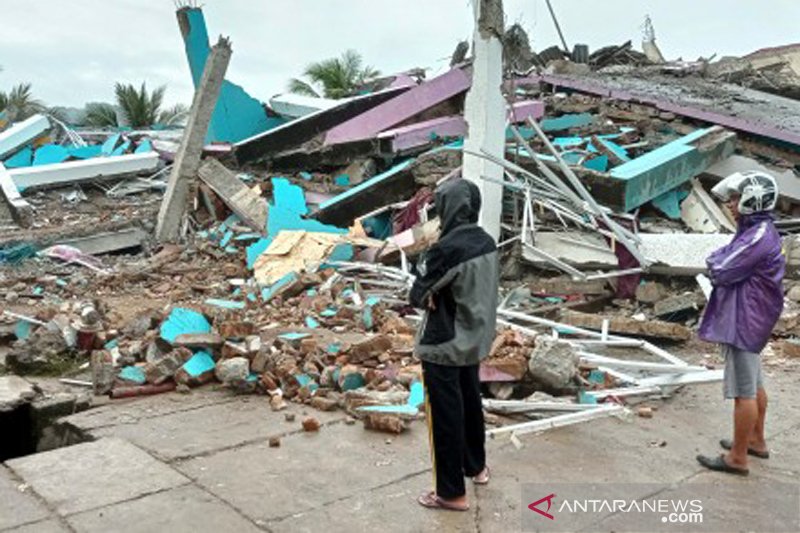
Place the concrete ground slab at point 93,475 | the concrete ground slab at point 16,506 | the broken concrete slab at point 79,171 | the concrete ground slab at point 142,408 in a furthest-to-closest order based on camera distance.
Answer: the broken concrete slab at point 79,171 < the concrete ground slab at point 142,408 < the concrete ground slab at point 93,475 < the concrete ground slab at point 16,506

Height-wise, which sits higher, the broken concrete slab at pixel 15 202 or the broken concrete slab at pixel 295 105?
the broken concrete slab at pixel 295 105

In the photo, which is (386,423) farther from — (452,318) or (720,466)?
(720,466)

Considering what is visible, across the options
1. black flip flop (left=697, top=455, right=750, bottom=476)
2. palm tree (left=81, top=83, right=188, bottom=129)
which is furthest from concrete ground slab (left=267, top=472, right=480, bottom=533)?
palm tree (left=81, top=83, right=188, bottom=129)

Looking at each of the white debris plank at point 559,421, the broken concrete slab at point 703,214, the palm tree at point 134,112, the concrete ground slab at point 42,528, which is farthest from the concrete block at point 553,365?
the palm tree at point 134,112

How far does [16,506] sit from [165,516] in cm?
75

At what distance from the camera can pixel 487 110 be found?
8672 mm

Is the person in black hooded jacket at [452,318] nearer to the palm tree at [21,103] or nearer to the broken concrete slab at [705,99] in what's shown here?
the broken concrete slab at [705,99]

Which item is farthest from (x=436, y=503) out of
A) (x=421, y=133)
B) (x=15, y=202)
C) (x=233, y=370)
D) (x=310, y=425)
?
(x=15, y=202)

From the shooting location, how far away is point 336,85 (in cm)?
2297

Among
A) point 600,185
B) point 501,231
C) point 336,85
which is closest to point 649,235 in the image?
point 600,185

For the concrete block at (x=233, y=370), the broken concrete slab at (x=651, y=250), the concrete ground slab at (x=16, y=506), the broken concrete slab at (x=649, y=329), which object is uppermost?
the broken concrete slab at (x=651, y=250)

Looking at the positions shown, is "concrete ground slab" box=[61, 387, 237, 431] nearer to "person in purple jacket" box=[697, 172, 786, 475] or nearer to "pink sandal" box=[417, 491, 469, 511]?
"pink sandal" box=[417, 491, 469, 511]

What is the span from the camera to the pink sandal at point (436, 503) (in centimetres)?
372

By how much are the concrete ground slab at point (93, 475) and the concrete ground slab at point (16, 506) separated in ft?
0.19
